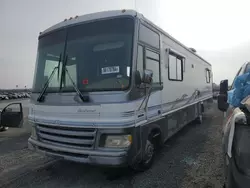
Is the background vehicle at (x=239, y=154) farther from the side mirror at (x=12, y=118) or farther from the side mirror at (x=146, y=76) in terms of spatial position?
the side mirror at (x=12, y=118)

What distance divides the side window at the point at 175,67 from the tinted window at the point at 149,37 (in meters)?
0.93

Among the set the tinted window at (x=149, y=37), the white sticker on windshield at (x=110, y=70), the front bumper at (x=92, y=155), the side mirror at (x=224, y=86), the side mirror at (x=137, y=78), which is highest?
the tinted window at (x=149, y=37)

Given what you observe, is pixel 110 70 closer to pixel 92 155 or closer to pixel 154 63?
pixel 154 63

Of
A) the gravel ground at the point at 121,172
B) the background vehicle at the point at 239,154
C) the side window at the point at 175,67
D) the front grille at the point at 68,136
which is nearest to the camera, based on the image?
the background vehicle at the point at 239,154

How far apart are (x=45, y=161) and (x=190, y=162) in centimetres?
338

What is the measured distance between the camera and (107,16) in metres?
3.89

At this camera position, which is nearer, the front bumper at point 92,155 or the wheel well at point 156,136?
the front bumper at point 92,155

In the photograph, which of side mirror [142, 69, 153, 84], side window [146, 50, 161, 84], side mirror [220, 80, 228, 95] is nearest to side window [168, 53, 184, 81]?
side window [146, 50, 161, 84]

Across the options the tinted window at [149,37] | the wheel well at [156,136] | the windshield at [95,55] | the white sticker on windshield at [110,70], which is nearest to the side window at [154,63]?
the tinted window at [149,37]

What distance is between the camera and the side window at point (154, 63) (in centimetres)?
418

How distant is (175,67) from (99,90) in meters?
3.05

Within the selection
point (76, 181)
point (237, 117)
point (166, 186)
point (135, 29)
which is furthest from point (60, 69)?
point (237, 117)

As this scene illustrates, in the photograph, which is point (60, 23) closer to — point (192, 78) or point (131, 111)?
point (131, 111)

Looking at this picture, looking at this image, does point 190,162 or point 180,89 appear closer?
point 190,162
